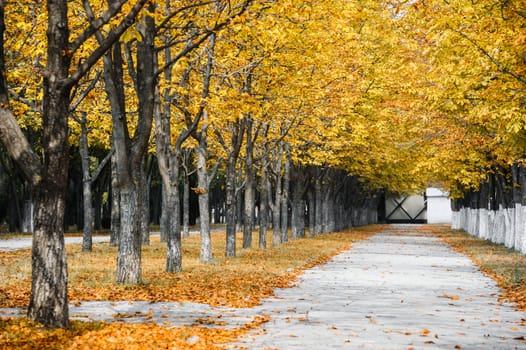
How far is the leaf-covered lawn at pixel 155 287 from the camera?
10.7 meters

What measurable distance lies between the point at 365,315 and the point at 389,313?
1.77ft

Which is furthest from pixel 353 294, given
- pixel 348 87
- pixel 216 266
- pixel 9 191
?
pixel 9 191

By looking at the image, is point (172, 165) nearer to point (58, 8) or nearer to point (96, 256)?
point (96, 256)

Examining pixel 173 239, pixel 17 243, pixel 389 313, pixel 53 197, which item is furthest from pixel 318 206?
pixel 53 197

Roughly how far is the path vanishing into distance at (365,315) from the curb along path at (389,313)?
1cm

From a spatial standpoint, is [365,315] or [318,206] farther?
[318,206]

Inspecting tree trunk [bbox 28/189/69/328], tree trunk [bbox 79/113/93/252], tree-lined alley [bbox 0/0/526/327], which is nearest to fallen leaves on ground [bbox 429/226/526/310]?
tree-lined alley [bbox 0/0/526/327]

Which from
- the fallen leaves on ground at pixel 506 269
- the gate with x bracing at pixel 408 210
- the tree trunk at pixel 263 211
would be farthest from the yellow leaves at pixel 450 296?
the gate with x bracing at pixel 408 210

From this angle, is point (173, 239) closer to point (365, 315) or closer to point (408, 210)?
point (365, 315)

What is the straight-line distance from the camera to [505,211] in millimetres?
40219

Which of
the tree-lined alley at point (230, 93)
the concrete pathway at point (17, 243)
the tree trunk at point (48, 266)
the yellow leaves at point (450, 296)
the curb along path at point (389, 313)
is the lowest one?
the yellow leaves at point (450, 296)

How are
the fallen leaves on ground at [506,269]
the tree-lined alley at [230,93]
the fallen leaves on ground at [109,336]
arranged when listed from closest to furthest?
the fallen leaves on ground at [109,336] < the tree-lined alley at [230,93] < the fallen leaves on ground at [506,269]

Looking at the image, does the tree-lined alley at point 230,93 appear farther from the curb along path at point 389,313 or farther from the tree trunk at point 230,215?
the curb along path at point 389,313

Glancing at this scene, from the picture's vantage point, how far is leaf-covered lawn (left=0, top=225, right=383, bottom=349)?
10672 millimetres
